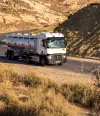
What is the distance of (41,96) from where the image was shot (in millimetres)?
13703

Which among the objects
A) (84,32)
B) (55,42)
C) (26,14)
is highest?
(26,14)

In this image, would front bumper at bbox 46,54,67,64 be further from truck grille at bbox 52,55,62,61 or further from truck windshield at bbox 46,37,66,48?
truck windshield at bbox 46,37,66,48

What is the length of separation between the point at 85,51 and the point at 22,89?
94.8ft

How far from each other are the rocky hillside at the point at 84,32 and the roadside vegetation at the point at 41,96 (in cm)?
2452

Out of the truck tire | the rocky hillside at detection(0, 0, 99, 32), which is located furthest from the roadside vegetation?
the rocky hillside at detection(0, 0, 99, 32)

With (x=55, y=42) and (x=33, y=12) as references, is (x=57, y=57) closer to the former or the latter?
(x=55, y=42)

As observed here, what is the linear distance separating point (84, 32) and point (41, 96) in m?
38.8

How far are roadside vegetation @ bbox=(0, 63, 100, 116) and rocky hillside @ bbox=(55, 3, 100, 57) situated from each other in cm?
2452

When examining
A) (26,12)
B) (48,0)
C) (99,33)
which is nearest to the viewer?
(99,33)

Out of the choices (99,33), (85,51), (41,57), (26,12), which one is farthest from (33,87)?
(26,12)

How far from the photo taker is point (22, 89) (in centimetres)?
1720

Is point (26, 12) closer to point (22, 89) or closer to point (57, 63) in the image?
point (57, 63)

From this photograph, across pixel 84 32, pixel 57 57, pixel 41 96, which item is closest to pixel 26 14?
pixel 84 32

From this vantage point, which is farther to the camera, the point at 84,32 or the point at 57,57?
the point at 84,32
